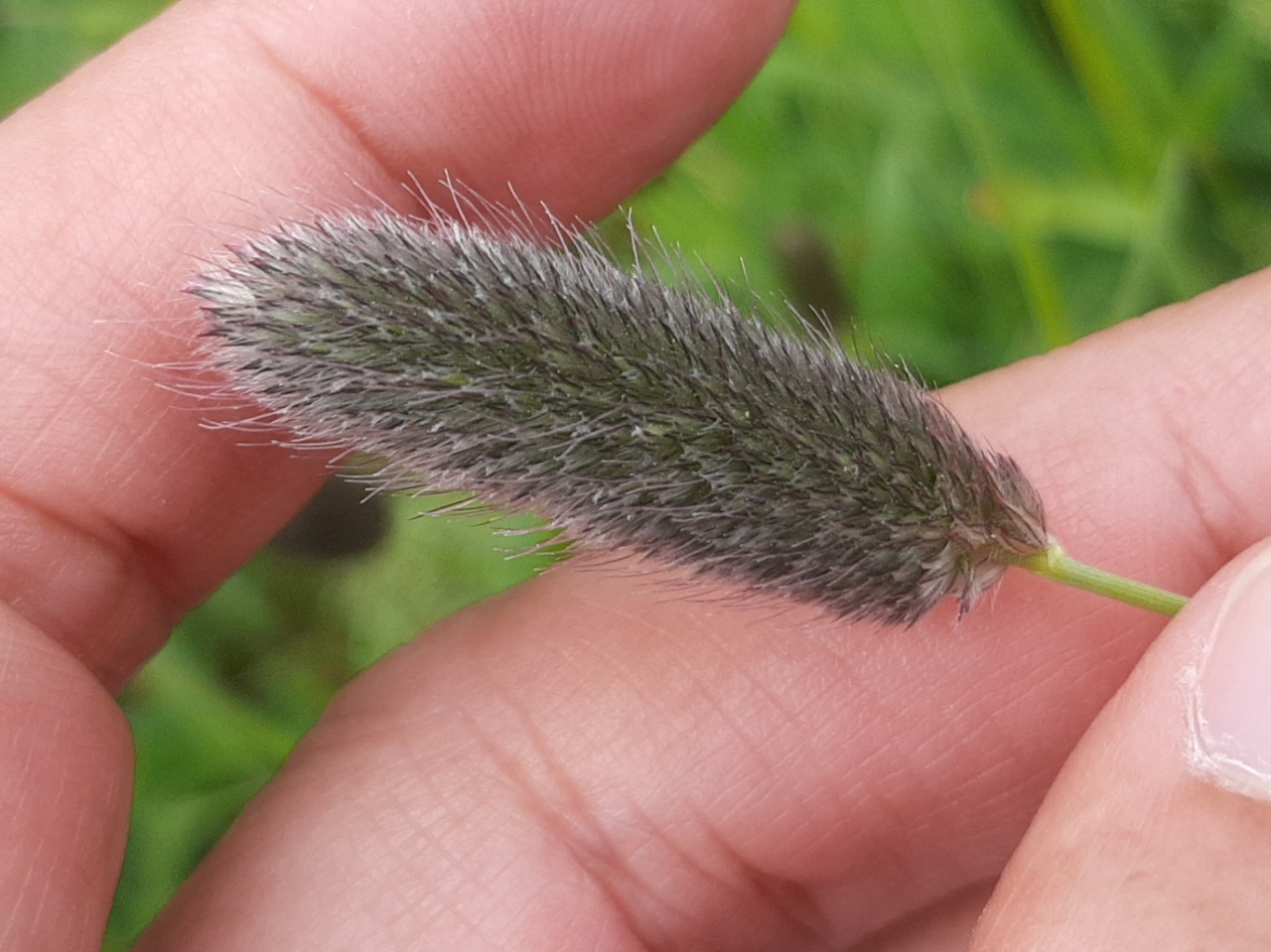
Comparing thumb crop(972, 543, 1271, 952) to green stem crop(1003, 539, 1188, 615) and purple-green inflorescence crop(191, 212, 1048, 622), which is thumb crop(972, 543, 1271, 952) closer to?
green stem crop(1003, 539, 1188, 615)

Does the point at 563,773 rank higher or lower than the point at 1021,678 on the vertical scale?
higher

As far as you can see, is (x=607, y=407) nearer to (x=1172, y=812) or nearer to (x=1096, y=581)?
(x=1096, y=581)

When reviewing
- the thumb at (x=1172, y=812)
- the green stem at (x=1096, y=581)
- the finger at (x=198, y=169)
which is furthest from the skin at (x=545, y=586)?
the thumb at (x=1172, y=812)

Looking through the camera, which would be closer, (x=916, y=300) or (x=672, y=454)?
(x=672, y=454)

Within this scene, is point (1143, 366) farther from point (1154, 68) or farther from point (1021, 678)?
point (1154, 68)

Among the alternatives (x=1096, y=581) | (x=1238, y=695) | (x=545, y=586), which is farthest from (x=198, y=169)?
(x=1238, y=695)

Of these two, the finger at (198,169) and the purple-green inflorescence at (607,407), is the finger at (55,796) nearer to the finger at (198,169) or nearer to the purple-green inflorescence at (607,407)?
the finger at (198,169)

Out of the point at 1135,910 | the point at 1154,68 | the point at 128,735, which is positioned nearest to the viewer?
the point at 1135,910

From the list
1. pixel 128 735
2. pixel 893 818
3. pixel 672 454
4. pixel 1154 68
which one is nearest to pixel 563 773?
pixel 893 818
